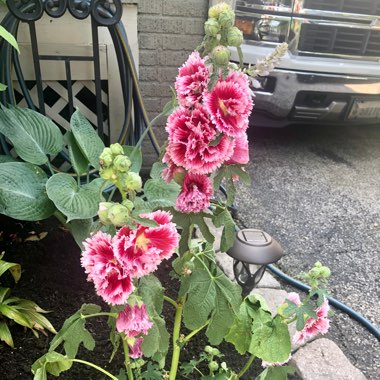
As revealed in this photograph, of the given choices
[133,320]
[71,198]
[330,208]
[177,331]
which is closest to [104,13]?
[71,198]

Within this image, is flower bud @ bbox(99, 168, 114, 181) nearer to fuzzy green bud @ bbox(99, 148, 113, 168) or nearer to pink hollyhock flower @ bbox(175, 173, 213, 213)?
fuzzy green bud @ bbox(99, 148, 113, 168)

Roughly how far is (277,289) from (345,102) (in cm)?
189

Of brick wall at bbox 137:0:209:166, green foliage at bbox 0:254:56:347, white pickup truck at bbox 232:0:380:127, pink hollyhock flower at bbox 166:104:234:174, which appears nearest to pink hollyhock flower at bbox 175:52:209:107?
pink hollyhock flower at bbox 166:104:234:174

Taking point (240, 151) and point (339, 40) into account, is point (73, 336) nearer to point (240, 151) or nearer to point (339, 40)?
point (240, 151)

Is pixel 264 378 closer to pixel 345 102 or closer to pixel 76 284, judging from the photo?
pixel 76 284

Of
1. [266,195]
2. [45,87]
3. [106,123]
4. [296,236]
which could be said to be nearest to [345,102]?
[266,195]

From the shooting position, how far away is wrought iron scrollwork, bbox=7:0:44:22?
1701mm

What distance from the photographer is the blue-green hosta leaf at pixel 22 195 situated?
4.07ft

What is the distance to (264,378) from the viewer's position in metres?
1.08

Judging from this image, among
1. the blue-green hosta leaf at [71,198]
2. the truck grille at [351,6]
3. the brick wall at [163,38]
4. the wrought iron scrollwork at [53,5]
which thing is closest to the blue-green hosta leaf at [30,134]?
the blue-green hosta leaf at [71,198]

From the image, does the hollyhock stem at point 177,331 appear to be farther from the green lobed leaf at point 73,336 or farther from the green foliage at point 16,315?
the green foliage at point 16,315

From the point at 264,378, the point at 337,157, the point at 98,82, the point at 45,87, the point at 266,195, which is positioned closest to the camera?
the point at 264,378

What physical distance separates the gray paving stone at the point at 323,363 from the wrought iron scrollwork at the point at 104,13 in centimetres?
160

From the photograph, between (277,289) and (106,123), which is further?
(106,123)
